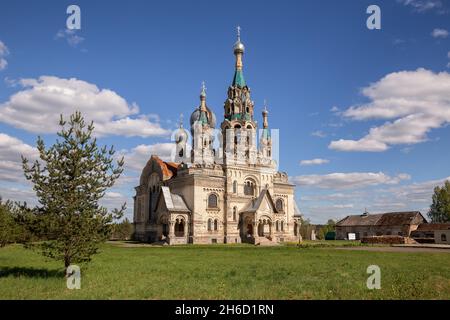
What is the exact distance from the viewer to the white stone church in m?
50.2

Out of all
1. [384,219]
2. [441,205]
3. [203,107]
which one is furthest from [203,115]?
[441,205]

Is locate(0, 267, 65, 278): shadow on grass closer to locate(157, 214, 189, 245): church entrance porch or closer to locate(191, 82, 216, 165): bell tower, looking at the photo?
locate(157, 214, 189, 245): church entrance porch

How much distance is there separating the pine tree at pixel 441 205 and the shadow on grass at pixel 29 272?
2883 inches

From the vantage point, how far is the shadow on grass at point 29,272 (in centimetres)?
1724

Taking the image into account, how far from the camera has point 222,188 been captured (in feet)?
171

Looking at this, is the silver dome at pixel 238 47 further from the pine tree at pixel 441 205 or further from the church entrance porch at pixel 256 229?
the pine tree at pixel 441 205

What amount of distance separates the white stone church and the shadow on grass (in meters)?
27.6

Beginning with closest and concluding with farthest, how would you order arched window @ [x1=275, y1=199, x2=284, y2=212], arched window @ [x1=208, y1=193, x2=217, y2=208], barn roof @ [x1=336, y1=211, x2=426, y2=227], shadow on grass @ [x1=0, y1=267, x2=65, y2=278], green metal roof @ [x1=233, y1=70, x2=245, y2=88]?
shadow on grass @ [x1=0, y1=267, x2=65, y2=278], arched window @ [x1=208, y1=193, x2=217, y2=208], arched window @ [x1=275, y1=199, x2=284, y2=212], green metal roof @ [x1=233, y1=70, x2=245, y2=88], barn roof @ [x1=336, y1=211, x2=426, y2=227]

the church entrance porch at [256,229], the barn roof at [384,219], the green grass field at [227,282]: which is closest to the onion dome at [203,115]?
the church entrance porch at [256,229]

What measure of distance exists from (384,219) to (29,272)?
6078 centimetres

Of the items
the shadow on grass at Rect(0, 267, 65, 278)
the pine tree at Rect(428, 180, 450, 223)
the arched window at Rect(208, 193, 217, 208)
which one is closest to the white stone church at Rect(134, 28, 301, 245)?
the arched window at Rect(208, 193, 217, 208)
